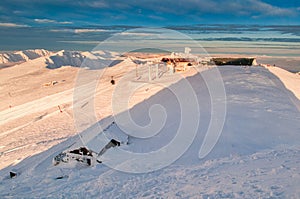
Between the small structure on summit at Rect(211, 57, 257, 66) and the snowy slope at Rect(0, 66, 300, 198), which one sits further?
the small structure on summit at Rect(211, 57, 257, 66)

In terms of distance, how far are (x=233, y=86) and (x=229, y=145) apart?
9.98 metres

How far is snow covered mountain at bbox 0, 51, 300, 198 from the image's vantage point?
20.4 feet

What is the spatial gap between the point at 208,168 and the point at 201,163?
799 millimetres

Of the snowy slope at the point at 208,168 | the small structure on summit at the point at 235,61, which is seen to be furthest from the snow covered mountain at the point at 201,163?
the small structure on summit at the point at 235,61

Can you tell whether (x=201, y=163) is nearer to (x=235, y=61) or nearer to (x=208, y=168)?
(x=208, y=168)

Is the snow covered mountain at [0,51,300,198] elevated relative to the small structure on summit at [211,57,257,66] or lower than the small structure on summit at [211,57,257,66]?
lower

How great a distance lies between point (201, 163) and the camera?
840cm

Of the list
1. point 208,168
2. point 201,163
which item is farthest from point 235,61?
point 208,168

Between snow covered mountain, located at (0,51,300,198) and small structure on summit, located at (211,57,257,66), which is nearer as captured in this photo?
snow covered mountain, located at (0,51,300,198)

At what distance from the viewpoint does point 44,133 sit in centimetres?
1753

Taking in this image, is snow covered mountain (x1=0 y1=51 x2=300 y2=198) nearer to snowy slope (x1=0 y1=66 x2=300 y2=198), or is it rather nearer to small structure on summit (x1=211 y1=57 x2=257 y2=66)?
snowy slope (x1=0 y1=66 x2=300 y2=198)

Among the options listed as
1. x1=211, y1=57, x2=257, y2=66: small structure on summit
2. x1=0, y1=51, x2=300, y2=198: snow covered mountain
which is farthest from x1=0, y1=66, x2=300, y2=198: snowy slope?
x1=211, y1=57, x2=257, y2=66: small structure on summit

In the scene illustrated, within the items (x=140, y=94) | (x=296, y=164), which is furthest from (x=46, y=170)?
(x=140, y=94)

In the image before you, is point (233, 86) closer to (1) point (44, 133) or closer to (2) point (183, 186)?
(1) point (44, 133)
